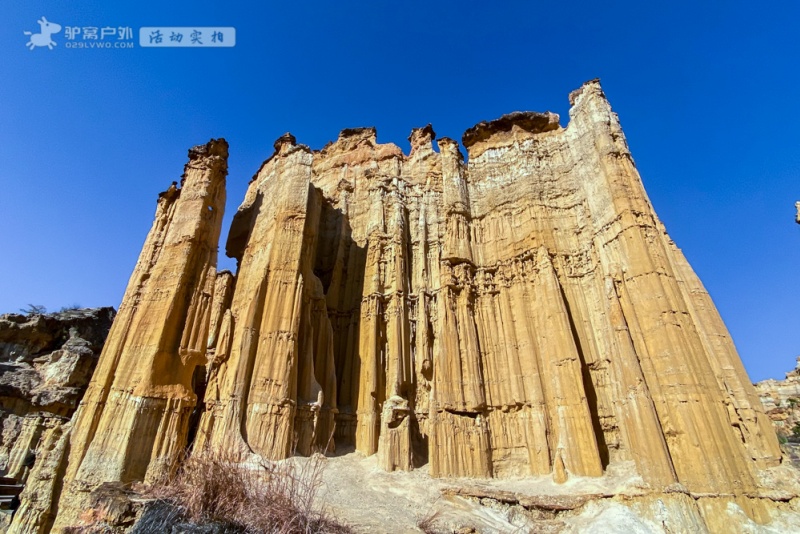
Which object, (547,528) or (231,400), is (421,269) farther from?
(547,528)

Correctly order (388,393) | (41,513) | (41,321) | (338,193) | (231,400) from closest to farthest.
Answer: (41,513) < (231,400) < (388,393) < (41,321) < (338,193)

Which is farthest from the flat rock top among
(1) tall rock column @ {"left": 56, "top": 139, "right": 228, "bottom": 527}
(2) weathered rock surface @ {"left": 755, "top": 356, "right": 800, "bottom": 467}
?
(2) weathered rock surface @ {"left": 755, "top": 356, "right": 800, "bottom": 467}

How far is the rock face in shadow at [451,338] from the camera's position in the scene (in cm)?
1539

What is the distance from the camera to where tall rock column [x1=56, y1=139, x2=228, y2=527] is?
15266 mm

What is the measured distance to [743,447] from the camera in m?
14.0

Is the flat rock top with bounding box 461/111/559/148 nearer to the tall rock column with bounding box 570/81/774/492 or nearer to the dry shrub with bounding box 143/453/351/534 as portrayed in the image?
the tall rock column with bounding box 570/81/774/492

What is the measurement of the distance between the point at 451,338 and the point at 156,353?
42.8 feet

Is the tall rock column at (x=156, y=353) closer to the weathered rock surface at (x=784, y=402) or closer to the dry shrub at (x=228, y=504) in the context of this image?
the dry shrub at (x=228, y=504)

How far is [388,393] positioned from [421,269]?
7.54 metres

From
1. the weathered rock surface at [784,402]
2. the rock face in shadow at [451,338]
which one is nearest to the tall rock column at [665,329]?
the rock face in shadow at [451,338]

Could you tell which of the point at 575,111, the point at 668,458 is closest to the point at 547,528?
the point at 668,458

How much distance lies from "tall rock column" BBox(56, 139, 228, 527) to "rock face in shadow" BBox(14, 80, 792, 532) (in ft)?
0.24

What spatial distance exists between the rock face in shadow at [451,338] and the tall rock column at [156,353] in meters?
0.07

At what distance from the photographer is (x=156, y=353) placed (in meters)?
17.4
